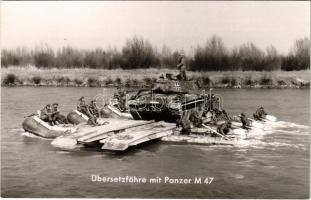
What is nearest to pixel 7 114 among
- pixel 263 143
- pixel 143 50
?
pixel 143 50

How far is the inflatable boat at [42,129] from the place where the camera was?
52.4 ft

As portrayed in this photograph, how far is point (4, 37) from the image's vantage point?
13.8 meters

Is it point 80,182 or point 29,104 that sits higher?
point 29,104

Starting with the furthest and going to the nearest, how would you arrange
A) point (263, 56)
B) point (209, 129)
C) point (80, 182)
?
point (209, 129) < point (263, 56) < point (80, 182)

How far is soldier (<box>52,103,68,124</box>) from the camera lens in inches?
629

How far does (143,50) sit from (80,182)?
14.7 ft

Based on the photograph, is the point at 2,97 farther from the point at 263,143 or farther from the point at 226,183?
the point at 263,143

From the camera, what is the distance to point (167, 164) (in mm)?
13570

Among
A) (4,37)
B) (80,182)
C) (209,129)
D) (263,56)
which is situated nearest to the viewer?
(80,182)

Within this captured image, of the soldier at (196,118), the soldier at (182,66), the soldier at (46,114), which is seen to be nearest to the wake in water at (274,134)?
the soldier at (196,118)

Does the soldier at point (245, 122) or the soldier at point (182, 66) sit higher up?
the soldier at point (182, 66)

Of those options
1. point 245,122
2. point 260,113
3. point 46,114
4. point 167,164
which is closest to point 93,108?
point 46,114

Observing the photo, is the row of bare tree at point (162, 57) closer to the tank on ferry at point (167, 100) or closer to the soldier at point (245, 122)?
the tank on ferry at point (167, 100)

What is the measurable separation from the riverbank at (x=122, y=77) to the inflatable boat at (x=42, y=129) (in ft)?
3.85
